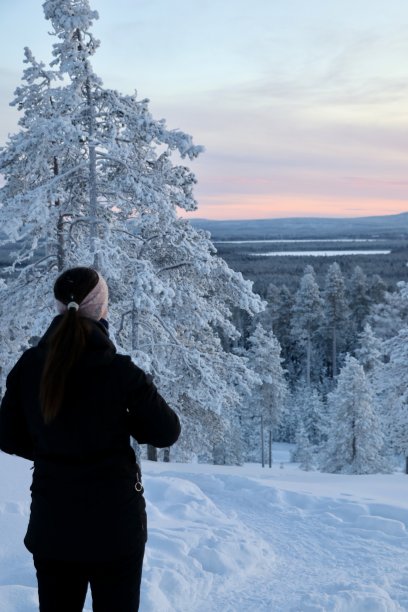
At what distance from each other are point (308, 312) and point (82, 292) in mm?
56316

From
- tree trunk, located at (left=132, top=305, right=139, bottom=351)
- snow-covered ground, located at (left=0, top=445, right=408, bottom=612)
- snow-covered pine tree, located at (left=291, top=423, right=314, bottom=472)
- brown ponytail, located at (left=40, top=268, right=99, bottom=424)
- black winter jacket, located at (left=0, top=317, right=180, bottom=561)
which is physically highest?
brown ponytail, located at (left=40, top=268, right=99, bottom=424)

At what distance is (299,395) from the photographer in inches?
2261

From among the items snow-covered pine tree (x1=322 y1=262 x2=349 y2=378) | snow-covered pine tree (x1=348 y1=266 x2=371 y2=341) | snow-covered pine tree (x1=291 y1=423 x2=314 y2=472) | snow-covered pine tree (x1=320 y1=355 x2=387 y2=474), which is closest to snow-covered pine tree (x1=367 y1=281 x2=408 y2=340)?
snow-covered pine tree (x1=322 y1=262 x2=349 y2=378)

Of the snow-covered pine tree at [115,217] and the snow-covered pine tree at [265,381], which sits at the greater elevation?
the snow-covered pine tree at [115,217]

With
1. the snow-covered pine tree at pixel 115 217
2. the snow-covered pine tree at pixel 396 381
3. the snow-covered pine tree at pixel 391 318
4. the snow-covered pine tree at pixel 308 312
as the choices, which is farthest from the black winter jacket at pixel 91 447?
the snow-covered pine tree at pixel 308 312

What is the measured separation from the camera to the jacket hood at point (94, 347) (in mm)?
2693

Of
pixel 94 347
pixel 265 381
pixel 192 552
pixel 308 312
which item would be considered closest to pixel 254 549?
pixel 192 552

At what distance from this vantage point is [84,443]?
8.87 feet

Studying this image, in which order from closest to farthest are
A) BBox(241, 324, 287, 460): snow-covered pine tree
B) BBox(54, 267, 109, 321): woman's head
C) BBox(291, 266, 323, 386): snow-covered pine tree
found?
BBox(54, 267, 109, 321): woman's head < BBox(241, 324, 287, 460): snow-covered pine tree < BBox(291, 266, 323, 386): snow-covered pine tree

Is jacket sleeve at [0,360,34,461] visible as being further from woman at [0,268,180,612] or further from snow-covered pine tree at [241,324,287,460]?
snow-covered pine tree at [241,324,287,460]

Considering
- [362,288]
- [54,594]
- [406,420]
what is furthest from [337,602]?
[362,288]

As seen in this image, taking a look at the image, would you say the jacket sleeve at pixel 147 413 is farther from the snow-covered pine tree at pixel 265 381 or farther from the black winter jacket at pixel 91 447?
the snow-covered pine tree at pixel 265 381

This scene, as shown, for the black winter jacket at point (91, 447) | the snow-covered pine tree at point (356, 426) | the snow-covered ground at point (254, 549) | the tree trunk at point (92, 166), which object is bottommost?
the snow-covered pine tree at point (356, 426)

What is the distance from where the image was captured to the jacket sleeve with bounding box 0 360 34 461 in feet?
9.43
